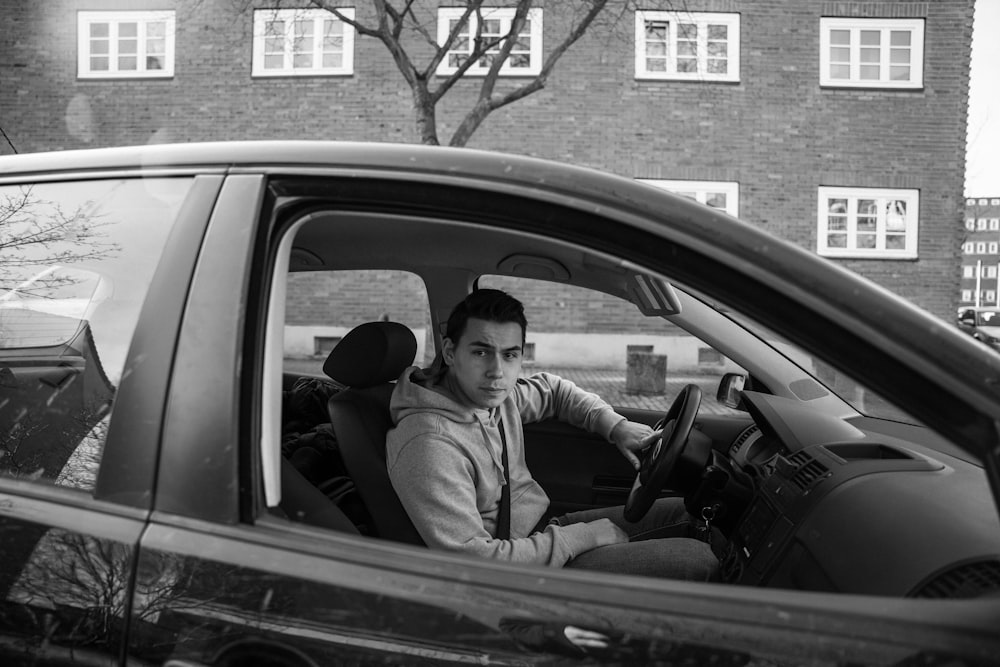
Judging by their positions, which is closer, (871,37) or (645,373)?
(645,373)

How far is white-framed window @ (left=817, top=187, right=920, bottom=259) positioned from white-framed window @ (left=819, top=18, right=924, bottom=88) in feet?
6.06

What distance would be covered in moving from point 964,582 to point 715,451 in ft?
4.13

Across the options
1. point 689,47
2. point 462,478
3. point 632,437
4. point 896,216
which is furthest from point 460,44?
point 462,478

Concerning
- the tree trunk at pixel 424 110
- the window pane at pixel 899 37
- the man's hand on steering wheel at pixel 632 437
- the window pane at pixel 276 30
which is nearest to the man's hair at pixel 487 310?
the man's hand on steering wheel at pixel 632 437

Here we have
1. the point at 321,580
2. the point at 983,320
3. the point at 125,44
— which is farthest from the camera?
the point at 983,320

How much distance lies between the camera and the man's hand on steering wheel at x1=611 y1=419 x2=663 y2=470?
248cm

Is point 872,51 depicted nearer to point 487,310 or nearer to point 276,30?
point 276,30

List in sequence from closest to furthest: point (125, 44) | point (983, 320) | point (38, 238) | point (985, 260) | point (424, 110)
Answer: point (38, 238) < point (424, 110) < point (125, 44) < point (983, 320) < point (985, 260)

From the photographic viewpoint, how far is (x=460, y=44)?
40.1 ft

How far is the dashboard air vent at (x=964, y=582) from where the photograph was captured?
1093mm

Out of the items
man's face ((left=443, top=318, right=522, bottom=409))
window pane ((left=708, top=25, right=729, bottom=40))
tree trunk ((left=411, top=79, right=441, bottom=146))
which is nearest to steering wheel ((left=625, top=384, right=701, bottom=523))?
man's face ((left=443, top=318, right=522, bottom=409))

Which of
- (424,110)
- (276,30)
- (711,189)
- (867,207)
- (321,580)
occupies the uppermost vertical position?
(276,30)

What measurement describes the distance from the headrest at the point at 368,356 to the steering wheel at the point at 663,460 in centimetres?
82

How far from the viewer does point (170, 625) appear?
1085 mm
